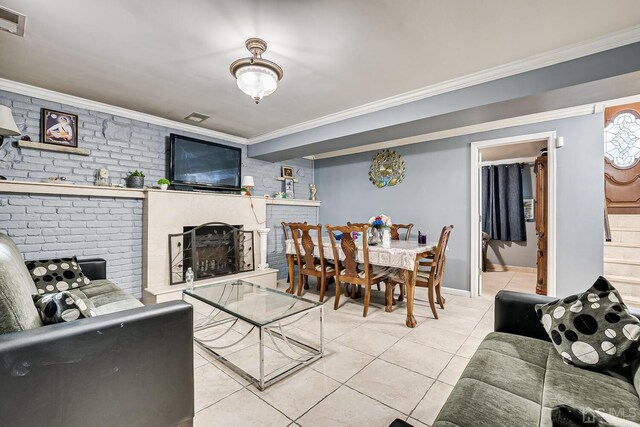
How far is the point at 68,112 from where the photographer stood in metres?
2.98

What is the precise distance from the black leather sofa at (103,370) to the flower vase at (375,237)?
243cm

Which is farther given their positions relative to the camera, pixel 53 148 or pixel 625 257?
pixel 625 257

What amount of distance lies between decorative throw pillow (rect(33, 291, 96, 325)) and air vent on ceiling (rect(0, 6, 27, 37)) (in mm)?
1797

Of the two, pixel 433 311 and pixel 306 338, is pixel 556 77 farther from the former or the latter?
pixel 306 338

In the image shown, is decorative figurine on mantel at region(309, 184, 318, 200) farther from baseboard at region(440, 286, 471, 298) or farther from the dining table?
baseboard at region(440, 286, 471, 298)

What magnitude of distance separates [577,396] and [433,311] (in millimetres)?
1931

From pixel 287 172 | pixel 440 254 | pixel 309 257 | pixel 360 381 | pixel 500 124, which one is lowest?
pixel 360 381

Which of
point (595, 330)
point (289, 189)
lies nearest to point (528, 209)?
point (289, 189)

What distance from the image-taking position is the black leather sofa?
3.26 ft

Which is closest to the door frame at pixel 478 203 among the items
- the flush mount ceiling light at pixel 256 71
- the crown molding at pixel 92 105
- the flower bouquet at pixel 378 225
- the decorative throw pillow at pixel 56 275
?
the flower bouquet at pixel 378 225

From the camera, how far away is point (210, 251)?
13.0ft

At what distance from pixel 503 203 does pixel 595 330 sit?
5261 mm

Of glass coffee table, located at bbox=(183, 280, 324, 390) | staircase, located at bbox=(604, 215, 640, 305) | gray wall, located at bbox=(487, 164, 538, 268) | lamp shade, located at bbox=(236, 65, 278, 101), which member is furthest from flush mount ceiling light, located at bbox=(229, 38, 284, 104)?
gray wall, located at bbox=(487, 164, 538, 268)

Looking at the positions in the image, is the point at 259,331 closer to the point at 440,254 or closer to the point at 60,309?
the point at 60,309
